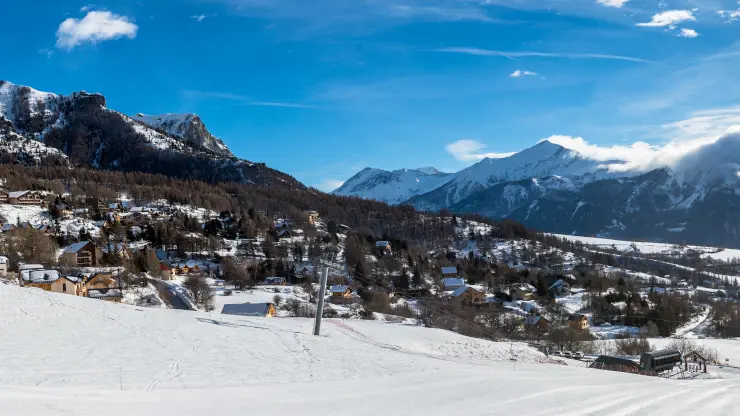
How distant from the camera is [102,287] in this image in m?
49.2

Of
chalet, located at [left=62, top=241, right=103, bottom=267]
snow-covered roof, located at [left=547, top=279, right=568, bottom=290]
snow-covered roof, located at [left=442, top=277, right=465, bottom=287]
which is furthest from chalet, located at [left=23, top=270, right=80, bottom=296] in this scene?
snow-covered roof, located at [left=547, top=279, right=568, bottom=290]

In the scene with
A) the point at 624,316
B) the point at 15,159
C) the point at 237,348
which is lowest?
the point at 624,316

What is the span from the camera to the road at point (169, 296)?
4472 cm

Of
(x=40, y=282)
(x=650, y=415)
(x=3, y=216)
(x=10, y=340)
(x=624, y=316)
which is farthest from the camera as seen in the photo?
(x=3, y=216)

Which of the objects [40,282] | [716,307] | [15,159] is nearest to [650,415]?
[40,282]

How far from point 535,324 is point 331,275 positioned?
34662 mm

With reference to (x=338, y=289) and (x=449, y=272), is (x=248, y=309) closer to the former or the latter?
(x=338, y=289)

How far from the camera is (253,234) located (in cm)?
10319

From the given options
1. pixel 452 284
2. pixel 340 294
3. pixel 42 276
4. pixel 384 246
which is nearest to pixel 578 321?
pixel 452 284

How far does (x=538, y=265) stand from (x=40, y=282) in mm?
98631

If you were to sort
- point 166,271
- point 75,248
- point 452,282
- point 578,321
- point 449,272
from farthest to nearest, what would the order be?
point 449,272, point 452,282, point 75,248, point 166,271, point 578,321

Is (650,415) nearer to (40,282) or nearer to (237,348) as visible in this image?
(237,348)

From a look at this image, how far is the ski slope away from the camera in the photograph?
9711 mm

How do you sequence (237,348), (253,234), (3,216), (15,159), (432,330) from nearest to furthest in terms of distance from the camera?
(237,348) → (432,330) → (3,216) → (253,234) → (15,159)
